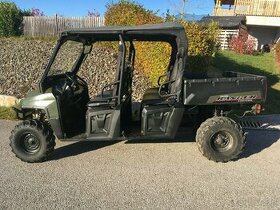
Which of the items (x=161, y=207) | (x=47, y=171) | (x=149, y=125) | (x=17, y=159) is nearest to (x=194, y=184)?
(x=161, y=207)

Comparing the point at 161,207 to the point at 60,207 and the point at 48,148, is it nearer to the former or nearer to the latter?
the point at 60,207

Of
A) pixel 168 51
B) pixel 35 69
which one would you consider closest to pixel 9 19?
→ pixel 35 69

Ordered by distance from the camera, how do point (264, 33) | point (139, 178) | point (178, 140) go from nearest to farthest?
point (139, 178) → point (178, 140) → point (264, 33)

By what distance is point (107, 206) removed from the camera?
394 centimetres

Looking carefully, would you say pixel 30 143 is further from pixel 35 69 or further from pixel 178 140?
pixel 35 69

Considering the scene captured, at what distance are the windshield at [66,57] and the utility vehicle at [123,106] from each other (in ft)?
0.11

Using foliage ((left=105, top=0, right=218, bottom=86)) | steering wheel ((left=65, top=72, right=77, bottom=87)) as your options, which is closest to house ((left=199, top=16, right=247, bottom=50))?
foliage ((left=105, top=0, right=218, bottom=86))

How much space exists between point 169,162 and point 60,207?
183 centimetres

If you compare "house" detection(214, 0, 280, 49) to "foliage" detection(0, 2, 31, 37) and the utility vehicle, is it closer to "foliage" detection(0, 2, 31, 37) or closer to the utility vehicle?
"foliage" detection(0, 2, 31, 37)

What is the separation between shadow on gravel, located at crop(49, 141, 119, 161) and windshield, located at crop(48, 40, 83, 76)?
1.20 meters

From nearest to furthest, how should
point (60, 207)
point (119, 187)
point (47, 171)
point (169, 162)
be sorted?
point (60, 207) → point (119, 187) → point (47, 171) → point (169, 162)

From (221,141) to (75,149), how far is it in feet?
7.35

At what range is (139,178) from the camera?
4637mm

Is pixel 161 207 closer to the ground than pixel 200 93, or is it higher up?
closer to the ground
